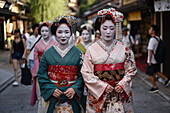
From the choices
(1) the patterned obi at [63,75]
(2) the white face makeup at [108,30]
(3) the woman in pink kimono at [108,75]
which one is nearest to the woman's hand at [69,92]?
(1) the patterned obi at [63,75]

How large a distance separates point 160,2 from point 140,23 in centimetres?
843

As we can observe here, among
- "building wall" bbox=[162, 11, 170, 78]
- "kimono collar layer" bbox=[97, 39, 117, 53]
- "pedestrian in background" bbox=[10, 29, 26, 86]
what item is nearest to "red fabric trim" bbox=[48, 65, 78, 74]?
"kimono collar layer" bbox=[97, 39, 117, 53]

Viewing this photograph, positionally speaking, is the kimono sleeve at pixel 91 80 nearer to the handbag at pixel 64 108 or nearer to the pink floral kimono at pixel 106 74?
the pink floral kimono at pixel 106 74

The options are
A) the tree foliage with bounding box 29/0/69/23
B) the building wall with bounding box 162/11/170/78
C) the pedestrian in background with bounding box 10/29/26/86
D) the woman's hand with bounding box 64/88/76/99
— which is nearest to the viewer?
the woman's hand with bounding box 64/88/76/99

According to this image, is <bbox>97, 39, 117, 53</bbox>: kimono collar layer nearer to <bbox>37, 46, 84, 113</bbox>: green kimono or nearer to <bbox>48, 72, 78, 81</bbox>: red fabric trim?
<bbox>37, 46, 84, 113</bbox>: green kimono

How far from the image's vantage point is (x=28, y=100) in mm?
6879

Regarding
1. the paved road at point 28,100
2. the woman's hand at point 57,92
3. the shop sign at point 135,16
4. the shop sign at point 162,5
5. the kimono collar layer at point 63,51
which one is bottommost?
the paved road at point 28,100

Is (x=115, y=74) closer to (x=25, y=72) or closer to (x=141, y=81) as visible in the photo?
(x=25, y=72)

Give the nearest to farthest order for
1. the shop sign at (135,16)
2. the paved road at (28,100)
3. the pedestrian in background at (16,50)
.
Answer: the paved road at (28,100) → the pedestrian in background at (16,50) → the shop sign at (135,16)

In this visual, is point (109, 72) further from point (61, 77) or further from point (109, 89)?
point (61, 77)

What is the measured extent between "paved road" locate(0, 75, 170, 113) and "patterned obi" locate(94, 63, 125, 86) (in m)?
2.48

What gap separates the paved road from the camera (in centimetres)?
595

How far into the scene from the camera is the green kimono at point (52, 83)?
145 inches

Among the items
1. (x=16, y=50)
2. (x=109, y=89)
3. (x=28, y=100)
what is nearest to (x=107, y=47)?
(x=109, y=89)
